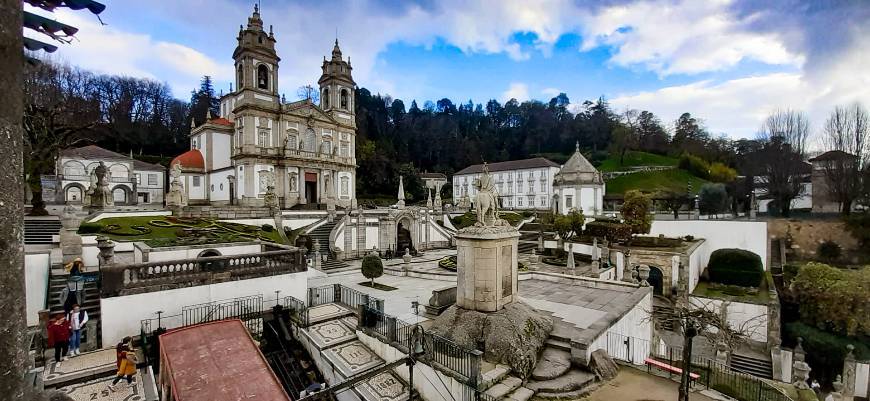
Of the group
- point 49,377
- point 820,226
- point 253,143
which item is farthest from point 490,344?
point 820,226

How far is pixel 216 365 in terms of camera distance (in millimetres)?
6781

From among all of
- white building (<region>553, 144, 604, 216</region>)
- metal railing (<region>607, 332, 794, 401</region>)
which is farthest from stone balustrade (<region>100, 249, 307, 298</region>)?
white building (<region>553, 144, 604, 216</region>)

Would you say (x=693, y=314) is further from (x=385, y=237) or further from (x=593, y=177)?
(x=593, y=177)

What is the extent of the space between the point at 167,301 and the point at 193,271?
3.05 feet

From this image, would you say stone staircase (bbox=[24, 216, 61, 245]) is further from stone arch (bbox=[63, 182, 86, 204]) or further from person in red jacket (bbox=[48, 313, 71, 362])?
stone arch (bbox=[63, 182, 86, 204])

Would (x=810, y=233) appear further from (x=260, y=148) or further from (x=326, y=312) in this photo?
(x=260, y=148)

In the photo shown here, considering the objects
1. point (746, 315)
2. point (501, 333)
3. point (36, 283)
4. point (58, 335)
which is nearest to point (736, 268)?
point (746, 315)

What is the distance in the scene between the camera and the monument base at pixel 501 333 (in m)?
7.98

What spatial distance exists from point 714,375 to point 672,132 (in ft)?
280

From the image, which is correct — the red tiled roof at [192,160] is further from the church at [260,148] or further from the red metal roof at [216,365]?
the red metal roof at [216,365]

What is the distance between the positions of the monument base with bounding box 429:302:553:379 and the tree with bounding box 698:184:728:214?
38852 millimetres

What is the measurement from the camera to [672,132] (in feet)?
261

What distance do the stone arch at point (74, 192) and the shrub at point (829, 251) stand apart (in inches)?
2514

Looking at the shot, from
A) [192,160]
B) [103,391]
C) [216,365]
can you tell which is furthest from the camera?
[192,160]
